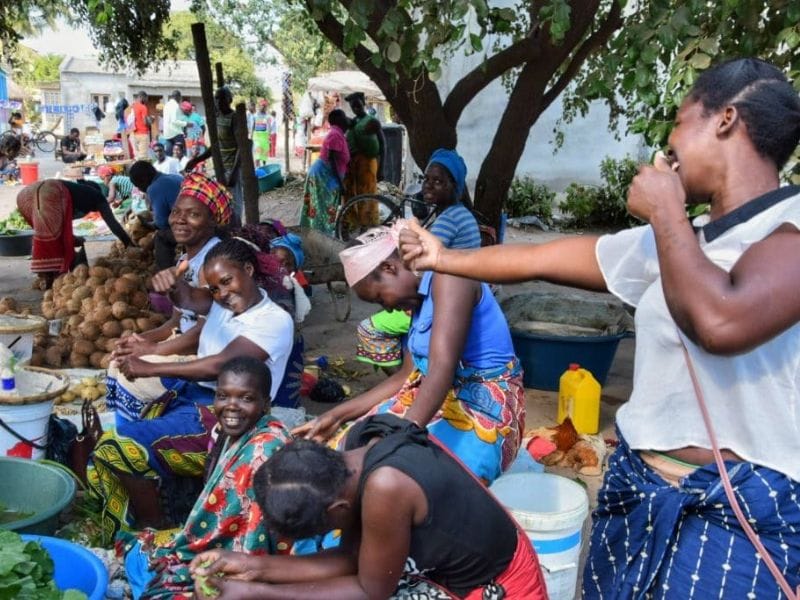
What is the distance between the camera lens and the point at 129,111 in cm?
2083

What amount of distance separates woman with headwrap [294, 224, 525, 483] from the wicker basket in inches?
55.0

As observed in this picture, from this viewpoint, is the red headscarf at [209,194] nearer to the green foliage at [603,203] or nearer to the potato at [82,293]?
the potato at [82,293]

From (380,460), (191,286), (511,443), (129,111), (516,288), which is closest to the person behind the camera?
(380,460)

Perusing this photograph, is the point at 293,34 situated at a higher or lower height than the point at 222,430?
higher

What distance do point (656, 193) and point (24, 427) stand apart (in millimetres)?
3131

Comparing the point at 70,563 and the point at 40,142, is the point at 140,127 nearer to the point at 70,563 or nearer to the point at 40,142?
the point at 40,142

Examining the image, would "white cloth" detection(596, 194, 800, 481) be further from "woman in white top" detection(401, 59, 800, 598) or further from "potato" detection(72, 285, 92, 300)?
"potato" detection(72, 285, 92, 300)

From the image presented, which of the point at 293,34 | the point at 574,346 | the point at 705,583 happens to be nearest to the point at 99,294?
the point at 574,346

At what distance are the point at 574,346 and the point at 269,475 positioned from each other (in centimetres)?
367

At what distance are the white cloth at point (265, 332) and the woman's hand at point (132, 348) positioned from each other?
12.7 inches

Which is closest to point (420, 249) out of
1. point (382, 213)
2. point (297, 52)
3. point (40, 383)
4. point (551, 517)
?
point (551, 517)

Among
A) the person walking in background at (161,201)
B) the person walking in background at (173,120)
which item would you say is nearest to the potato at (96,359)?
the person walking in background at (161,201)

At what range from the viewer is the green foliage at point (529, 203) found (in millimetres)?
13297

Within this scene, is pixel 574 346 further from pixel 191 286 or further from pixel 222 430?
pixel 222 430
